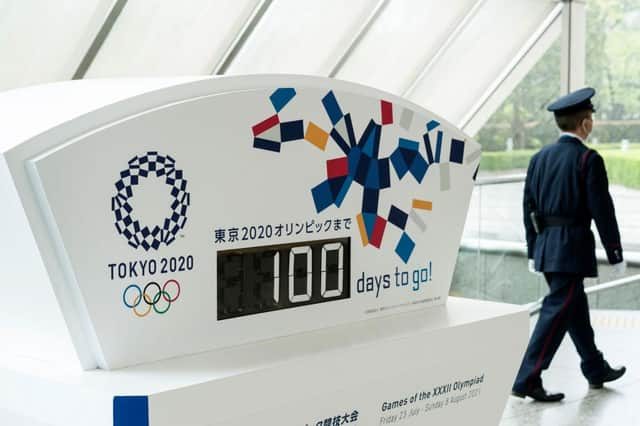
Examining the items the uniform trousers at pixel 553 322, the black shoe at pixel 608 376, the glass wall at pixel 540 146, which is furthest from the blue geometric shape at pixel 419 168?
the glass wall at pixel 540 146

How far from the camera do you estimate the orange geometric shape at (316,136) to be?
2.29 meters

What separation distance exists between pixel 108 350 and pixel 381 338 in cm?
72

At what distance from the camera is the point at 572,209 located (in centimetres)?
516

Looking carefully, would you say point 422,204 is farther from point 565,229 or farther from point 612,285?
point 612,285

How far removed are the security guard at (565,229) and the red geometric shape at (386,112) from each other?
2.86 meters

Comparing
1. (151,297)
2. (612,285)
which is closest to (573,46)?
(612,285)

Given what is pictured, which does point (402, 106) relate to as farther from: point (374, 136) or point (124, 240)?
point (124, 240)

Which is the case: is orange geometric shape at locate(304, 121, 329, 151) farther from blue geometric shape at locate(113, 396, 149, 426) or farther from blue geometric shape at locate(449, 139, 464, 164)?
blue geometric shape at locate(113, 396, 149, 426)

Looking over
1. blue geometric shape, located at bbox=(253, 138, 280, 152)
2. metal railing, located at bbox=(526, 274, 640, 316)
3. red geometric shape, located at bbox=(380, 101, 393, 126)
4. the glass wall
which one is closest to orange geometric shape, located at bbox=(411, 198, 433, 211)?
red geometric shape, located at bbox=(380, 101, 393, 126)

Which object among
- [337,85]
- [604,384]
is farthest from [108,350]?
[604,384]

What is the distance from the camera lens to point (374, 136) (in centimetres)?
245

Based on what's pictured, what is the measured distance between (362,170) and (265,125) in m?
0.35

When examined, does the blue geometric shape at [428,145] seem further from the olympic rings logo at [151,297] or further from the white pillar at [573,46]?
the white pillar at [573,46]

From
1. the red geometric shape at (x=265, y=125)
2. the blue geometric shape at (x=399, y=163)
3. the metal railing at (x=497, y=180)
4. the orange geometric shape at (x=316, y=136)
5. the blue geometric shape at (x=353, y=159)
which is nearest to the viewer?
the red geometric shape at (x=265, y=125)
